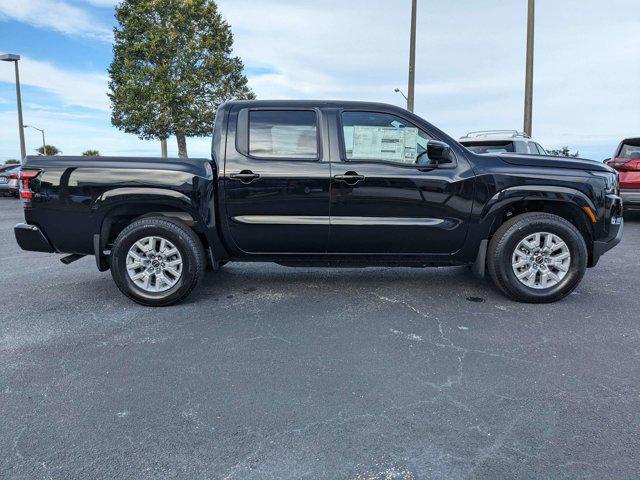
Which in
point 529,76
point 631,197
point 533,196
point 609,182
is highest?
point 529,76

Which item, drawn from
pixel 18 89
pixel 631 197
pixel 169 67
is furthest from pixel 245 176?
pixel 18 89

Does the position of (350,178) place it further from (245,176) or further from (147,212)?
(147,212)

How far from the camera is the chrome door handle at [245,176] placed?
434 centimetres

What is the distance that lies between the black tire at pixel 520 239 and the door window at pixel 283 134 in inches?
76.6

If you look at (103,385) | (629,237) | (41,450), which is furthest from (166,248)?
(629,237)

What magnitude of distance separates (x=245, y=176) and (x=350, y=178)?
3.16 feet

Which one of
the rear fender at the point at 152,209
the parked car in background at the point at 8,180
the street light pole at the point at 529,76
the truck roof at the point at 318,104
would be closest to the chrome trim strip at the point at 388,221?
the truck roof at the point at 318,104

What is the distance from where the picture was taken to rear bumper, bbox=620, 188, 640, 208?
359 inches

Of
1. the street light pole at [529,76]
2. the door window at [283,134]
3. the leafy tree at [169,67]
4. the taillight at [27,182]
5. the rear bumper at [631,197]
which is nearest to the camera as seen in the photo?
the taillight at [27,182]

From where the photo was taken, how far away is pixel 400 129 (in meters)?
4.49

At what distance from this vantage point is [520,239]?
4.43 meters

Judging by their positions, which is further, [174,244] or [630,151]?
[630,151]

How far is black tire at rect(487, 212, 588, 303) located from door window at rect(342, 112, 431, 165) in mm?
1047

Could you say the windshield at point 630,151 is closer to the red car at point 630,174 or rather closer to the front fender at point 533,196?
the red car at point 630,174
